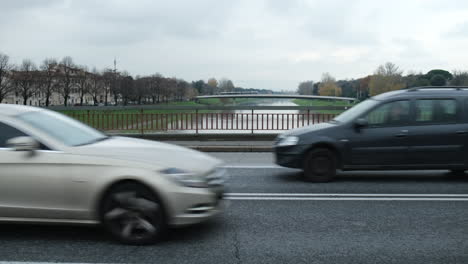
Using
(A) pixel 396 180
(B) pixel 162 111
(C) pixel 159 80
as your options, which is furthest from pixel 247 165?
(C) pixel 159 80

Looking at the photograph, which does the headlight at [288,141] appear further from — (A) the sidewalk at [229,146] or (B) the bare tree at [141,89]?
(B) the bare tree at [141,89]

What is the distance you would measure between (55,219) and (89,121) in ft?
42.5

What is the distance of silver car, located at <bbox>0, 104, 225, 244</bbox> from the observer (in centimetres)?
464

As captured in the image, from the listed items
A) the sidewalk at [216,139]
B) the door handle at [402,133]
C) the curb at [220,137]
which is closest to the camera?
the door handle at [402,133]

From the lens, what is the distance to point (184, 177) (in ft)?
Answer: 15.4

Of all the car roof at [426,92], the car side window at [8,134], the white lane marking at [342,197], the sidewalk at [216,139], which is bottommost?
the white lane marking at [342,197]

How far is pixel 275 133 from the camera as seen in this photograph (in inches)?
626

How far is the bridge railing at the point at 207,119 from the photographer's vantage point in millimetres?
16359

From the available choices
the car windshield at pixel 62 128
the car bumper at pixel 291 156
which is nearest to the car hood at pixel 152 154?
the car windshield at pixel 62 128

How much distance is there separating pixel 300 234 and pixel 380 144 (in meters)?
3.77

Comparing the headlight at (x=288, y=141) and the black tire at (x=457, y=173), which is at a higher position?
the headlight at (x=288, y=141)

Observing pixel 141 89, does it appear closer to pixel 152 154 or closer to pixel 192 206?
pixel 152 154

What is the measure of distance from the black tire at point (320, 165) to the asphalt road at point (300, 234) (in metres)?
0.71

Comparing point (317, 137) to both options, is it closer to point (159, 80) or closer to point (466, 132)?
point (466, 132)
